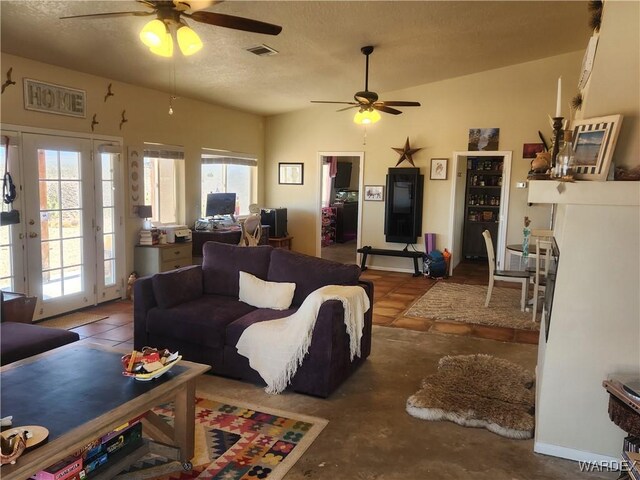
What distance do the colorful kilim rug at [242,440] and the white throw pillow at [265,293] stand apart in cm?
89

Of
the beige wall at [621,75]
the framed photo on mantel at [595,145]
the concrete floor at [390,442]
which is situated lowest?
the concrete floor at [390,442]

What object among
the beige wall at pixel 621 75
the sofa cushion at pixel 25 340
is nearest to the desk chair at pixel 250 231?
the sofa cushion at pixel 25 340

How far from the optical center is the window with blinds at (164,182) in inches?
247

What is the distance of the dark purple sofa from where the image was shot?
10.7 ft

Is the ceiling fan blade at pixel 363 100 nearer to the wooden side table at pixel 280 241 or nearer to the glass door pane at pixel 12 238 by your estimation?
the wooden side table at pixel 280 241

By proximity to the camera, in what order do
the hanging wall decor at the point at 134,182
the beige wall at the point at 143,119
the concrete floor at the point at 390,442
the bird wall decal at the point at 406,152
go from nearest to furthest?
the concrete floor at the point at 390,442
the beige wall at the point at 143,119
the hanging wall decor at the point at 134,182
the bird wall decal at the point at 406,152

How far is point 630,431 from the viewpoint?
2219 millimetres

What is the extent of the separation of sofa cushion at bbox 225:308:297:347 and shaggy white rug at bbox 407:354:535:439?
1.16m

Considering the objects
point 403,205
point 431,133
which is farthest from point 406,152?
point 403,205

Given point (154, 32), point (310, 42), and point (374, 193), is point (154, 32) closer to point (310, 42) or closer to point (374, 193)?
point (310, 42)

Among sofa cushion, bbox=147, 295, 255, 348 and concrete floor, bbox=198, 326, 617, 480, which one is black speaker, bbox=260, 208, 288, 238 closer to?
sofa cushion, bbox=147, 295, 255, 348

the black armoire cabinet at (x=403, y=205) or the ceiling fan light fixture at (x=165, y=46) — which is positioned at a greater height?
the ceiling fan light fixture at (x=165, y=46)

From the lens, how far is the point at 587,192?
2428mm

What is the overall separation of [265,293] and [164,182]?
346cm
